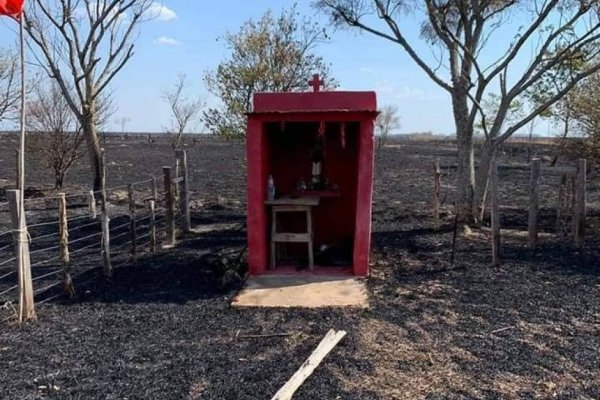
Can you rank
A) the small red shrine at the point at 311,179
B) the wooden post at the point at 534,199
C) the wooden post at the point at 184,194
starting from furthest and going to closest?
the wooden post at the point at 184,194 < the wooden post at the point at 534,199 < the small red shrine at the point at 311,179

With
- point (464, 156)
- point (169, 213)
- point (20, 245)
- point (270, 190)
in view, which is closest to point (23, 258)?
point (20, 245)

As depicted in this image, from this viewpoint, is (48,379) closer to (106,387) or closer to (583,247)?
(106,387)

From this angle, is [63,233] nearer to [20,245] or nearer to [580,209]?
[20,245]

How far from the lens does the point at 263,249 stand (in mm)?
Result: 6785

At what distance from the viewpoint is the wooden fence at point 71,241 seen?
16.6 feet

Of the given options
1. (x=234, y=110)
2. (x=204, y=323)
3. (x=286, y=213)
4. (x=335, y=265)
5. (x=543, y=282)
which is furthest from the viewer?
(x=234, y=110)

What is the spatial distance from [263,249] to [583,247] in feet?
15.4

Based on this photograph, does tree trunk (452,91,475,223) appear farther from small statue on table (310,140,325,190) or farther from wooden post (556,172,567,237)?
small statue on table (310,140,325,190)

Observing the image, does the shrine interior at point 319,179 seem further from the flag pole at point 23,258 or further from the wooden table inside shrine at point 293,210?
the flag pole at point 23,258

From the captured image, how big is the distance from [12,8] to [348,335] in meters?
3.80

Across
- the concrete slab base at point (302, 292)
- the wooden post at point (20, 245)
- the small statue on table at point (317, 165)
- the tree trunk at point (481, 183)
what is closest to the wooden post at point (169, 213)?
the small statue on table at point (317, 165)

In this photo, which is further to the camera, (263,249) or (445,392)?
(263,249)

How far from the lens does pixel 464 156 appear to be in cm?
1012

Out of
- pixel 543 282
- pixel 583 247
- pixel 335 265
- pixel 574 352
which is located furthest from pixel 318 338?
pixel 583 247
